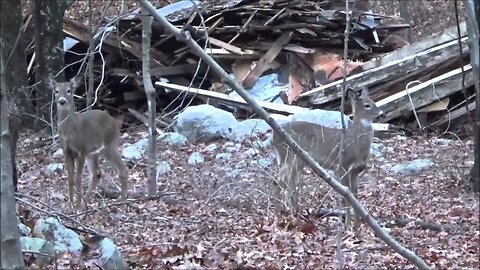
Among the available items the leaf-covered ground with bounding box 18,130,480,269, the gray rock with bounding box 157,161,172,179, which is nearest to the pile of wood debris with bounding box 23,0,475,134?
the leaf-covered ground with bounding box 18,130,480,269

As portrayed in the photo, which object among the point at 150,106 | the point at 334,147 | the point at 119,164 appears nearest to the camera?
the point at 150,106

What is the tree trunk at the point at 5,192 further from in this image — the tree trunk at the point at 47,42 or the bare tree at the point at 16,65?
the tree trunk at the point at 47,42

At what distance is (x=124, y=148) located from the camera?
14.0 meters

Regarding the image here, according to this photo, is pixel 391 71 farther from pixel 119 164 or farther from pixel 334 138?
pixel 119 164

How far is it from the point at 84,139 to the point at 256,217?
9.74ft

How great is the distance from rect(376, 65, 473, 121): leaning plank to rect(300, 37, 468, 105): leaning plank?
50 cm

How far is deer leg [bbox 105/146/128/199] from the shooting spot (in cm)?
1041

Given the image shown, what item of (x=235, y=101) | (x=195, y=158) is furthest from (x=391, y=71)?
(x=195, y=158)

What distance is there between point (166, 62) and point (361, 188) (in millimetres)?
8497

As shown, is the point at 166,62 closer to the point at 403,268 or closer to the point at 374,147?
the point at 374,147

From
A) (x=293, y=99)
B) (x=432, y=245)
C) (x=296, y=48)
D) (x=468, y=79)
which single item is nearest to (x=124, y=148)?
(x=293, y=99)

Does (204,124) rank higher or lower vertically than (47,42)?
lower

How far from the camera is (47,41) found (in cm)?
1609

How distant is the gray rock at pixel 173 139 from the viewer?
1427 cm
